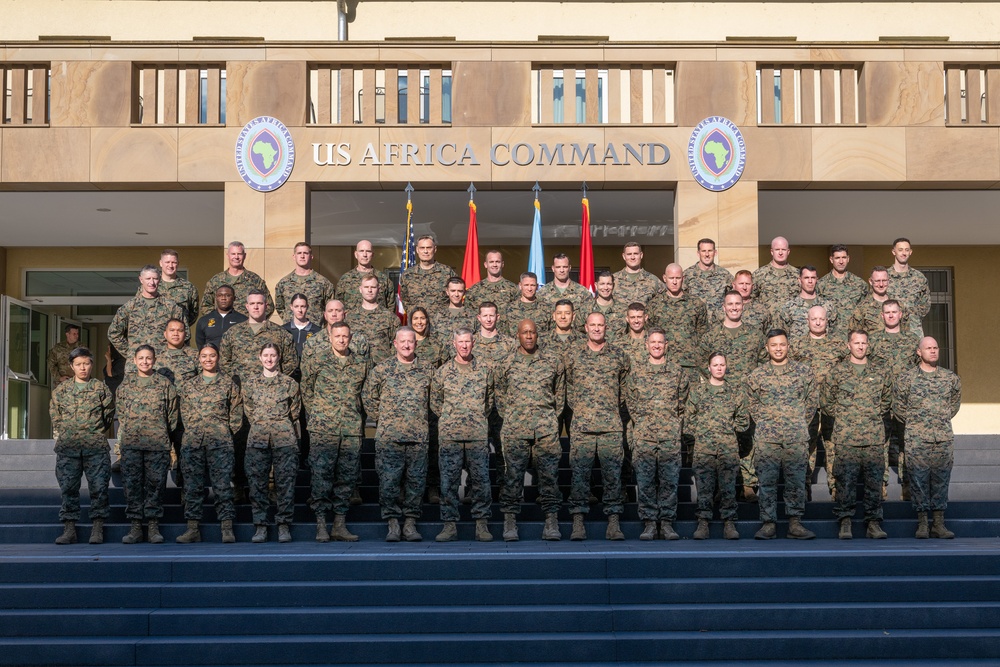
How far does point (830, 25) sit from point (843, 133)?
5.29 m

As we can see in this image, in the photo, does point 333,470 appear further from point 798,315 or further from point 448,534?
point 798,315

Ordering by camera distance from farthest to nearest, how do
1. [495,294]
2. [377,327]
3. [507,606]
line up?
[495,294], [377,327], [507,606]

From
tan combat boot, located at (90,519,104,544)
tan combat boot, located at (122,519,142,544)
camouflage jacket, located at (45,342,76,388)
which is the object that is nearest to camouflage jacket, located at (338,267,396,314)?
tan combat boot, located at (122,519,142,544)

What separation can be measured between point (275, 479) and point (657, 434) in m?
3.00

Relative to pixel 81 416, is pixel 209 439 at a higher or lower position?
lower

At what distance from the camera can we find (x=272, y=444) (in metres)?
9.20

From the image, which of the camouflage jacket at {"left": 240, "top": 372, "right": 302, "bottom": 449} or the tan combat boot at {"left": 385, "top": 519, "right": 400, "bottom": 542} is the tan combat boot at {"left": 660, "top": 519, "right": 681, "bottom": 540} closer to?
the tan combat boot at {"left": 385, "top": 519, "right": 400, "bottom": 542}

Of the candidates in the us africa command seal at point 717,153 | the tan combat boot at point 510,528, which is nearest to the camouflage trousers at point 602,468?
the tan combat boot at point 510,528

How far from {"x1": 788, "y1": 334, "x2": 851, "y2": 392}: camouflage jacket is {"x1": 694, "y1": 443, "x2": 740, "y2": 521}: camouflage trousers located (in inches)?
56.4

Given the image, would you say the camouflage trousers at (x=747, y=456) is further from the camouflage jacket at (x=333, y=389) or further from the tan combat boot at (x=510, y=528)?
the camouflage jacket at (x=333, y=389)

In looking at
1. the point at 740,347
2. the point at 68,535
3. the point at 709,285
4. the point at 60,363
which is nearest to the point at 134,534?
the point at 68,535

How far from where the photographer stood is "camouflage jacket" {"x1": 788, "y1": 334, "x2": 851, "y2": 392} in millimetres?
10109

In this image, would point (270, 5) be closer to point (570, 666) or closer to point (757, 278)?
point (757, 278)

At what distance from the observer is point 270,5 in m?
17.9
